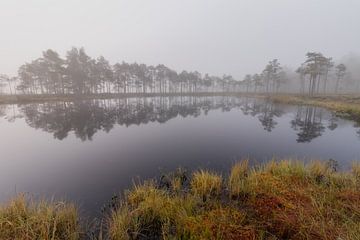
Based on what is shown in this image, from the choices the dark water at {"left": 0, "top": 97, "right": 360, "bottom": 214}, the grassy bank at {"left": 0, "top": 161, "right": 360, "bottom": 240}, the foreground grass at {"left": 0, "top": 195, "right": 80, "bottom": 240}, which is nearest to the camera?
the foreground grass at {"left": 0, "top": 195, "right": 80, "bottom": 240}

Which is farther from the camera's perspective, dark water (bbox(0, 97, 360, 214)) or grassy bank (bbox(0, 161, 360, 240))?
dark water (bbox(0, 97, 360, 214))

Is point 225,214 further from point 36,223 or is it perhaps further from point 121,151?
point 121,151

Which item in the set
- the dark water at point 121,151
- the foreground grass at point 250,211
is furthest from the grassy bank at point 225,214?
the dark water at point 121,151

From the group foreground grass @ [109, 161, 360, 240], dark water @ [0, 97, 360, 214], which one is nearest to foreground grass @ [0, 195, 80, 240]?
foreground grass @ [109, 161, 360, 240]

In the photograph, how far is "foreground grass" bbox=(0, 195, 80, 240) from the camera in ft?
12.7

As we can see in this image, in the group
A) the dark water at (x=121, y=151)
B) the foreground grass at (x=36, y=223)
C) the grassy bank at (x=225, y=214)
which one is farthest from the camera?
the dark water at (x=121, y=151)

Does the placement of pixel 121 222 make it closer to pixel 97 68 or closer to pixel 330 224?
pixel 330 224

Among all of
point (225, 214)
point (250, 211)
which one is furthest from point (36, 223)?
point (250, 211)

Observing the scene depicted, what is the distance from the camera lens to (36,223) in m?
4.34

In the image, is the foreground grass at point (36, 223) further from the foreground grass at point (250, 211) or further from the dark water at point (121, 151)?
the dark water at point (121, 151)

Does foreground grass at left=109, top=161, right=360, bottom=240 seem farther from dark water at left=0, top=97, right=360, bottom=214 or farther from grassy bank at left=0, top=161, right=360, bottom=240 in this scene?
dark water at left=0, top=97, right=360, bottom=214

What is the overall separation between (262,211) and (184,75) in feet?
371

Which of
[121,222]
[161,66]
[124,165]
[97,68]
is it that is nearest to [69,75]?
[97,68]

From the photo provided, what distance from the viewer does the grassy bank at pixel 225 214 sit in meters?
3.99
